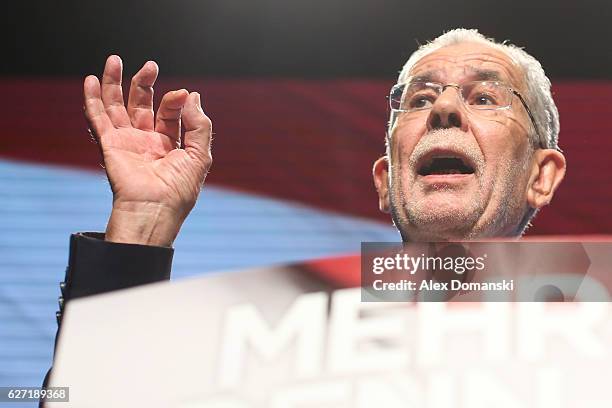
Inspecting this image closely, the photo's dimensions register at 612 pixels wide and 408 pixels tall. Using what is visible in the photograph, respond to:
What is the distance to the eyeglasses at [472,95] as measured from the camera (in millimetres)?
1989

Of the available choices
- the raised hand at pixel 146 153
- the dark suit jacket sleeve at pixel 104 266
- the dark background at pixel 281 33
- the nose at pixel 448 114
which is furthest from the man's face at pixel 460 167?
the dark suit jacket sleeve at pixel 104 266

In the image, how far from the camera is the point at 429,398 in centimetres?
185

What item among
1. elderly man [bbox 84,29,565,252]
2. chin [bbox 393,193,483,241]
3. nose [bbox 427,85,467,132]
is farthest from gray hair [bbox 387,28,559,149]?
chin [bbox 393,193,483,241]

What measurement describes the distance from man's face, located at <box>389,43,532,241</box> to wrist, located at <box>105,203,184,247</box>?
56 centimetres

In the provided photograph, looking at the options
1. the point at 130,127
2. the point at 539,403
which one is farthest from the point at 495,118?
the point at 130,127

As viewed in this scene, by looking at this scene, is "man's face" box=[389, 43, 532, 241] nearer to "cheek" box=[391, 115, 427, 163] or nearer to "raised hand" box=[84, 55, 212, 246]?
"cheek" box=[391, 115, 427, 163]

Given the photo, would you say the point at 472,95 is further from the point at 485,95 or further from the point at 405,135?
the point at 405,135

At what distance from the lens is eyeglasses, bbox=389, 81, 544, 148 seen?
1.99 m

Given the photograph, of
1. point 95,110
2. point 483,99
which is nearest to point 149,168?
point 95,110

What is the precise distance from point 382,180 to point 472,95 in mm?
307

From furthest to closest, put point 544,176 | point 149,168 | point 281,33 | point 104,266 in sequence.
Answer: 1. point 281,33
2. point 544,176
3. point 149,168
4. point 104,266

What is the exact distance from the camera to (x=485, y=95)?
6.55 feet

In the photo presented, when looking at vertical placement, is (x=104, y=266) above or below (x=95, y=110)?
below

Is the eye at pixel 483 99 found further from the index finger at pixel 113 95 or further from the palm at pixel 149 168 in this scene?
the index finger at pixel 113 95
